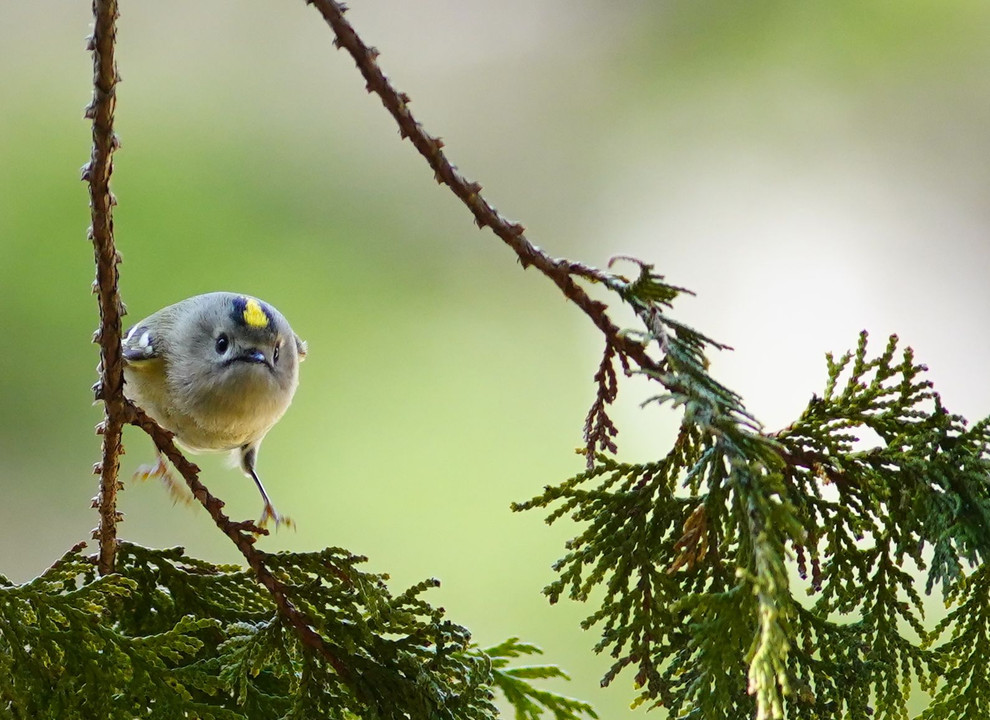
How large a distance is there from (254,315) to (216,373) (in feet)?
0.52

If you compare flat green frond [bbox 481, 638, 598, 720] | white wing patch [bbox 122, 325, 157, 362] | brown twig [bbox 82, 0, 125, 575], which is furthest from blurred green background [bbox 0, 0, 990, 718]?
brown twig [bbox 82, 0, 125, 575]

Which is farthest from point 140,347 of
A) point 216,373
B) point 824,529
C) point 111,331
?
point 824,529

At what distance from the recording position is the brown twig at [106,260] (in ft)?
2.89

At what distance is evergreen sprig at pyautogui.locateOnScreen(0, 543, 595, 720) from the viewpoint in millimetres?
911

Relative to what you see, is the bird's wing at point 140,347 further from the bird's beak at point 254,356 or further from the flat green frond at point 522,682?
the flat green frond at point 522,682

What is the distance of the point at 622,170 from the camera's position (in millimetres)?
5051

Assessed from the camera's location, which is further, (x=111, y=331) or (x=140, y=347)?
(x=140, y=347)

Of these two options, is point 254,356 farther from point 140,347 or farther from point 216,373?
point 140,347

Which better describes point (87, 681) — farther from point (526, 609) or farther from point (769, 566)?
point (526, 609)

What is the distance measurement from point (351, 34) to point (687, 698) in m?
0.69

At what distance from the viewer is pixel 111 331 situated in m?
0.94

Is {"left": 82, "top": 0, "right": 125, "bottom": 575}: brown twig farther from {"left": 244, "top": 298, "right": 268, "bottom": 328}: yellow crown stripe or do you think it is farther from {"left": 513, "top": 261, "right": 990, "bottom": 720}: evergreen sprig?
{"left": 244, "top": 298, "right": 268, "bottom": 328}: yellow crown stripe

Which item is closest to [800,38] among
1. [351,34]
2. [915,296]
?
[915,296]

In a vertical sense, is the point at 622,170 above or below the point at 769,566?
above
